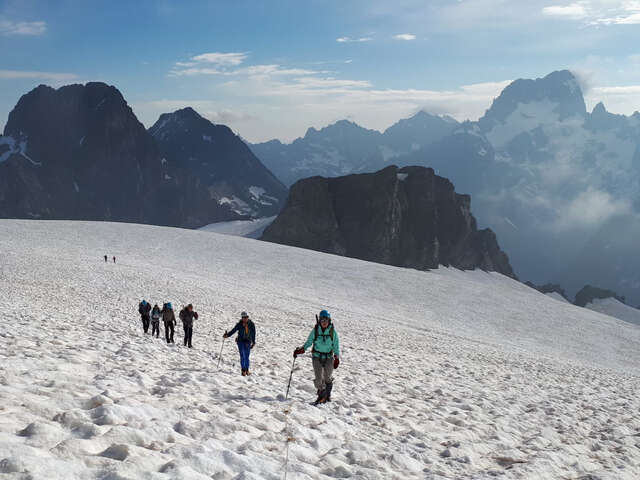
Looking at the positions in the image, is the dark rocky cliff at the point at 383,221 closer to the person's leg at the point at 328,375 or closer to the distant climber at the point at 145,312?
the distant climber at the point at 145,312

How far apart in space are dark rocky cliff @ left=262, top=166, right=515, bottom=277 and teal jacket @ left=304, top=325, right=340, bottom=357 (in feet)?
359

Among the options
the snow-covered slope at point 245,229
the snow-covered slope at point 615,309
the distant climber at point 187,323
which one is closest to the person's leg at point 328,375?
the distant climber at point 187,323

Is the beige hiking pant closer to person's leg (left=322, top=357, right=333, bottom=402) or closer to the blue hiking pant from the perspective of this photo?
person's leg (left=322, top=357, right=333, bottom=402)

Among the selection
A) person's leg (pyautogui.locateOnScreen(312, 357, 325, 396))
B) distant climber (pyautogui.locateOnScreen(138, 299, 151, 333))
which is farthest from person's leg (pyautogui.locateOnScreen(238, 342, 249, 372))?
distant climber (pyautogui.locateOnScreen(138, 299, 151, 333))

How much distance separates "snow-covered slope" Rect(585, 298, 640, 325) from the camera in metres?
144

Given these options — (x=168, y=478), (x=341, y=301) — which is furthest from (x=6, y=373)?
(x=341, y=301)

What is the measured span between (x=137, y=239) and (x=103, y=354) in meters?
52.4

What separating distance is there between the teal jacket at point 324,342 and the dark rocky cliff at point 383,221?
359 ft

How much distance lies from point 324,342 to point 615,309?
16676 centimetres

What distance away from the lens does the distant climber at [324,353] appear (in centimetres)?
1036

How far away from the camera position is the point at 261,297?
1444 inches

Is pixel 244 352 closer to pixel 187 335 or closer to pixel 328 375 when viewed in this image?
pixel 328 375

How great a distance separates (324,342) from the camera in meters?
10.4

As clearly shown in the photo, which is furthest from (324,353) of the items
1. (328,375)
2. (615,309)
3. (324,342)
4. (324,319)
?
(615,309)
